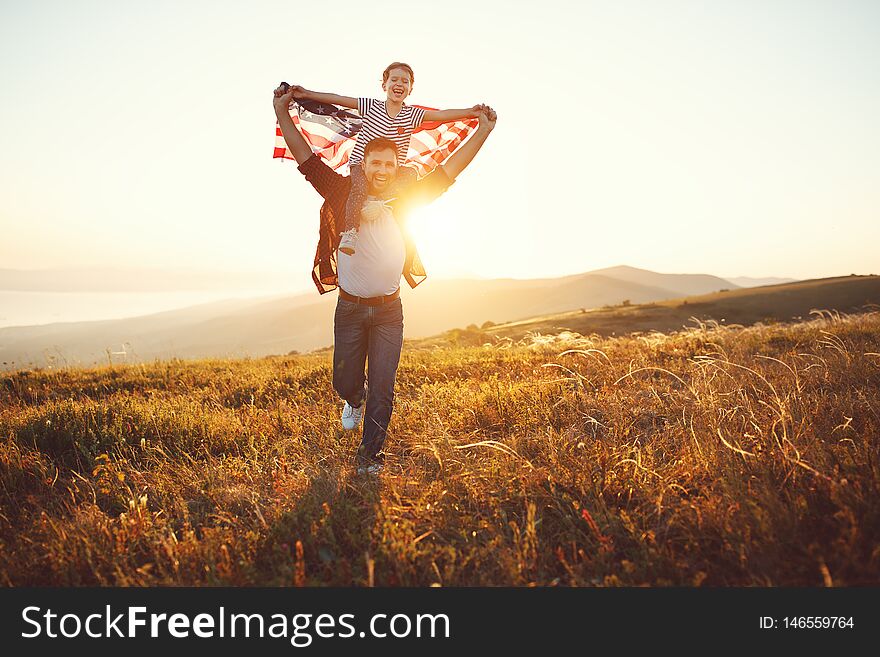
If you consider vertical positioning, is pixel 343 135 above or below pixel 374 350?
above

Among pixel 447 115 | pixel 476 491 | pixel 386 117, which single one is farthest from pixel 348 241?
pixel 476 491

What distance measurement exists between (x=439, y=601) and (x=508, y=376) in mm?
4746

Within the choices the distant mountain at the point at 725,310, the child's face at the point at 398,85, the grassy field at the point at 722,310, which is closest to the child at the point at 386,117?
the child's face at the point at 398,85

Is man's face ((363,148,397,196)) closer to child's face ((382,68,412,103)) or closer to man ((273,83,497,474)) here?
man ((273,83,497,474))

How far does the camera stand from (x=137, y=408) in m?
5.39

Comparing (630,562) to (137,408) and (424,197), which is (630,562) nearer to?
(424,197)

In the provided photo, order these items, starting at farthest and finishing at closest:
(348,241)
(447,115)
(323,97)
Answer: (447,115) < (323,97) < (348,241)

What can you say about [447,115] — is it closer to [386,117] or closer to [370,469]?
[386,117]

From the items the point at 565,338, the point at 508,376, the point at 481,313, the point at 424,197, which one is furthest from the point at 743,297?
the point at 481,313

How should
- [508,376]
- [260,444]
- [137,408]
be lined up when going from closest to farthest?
[260,444]
[137,408]
[508,376]

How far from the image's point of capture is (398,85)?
416 cm

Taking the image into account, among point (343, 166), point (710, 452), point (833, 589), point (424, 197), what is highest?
point (343, 166)

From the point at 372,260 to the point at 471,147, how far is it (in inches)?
55.6

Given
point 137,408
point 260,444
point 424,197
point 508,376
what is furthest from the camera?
point 508,376
